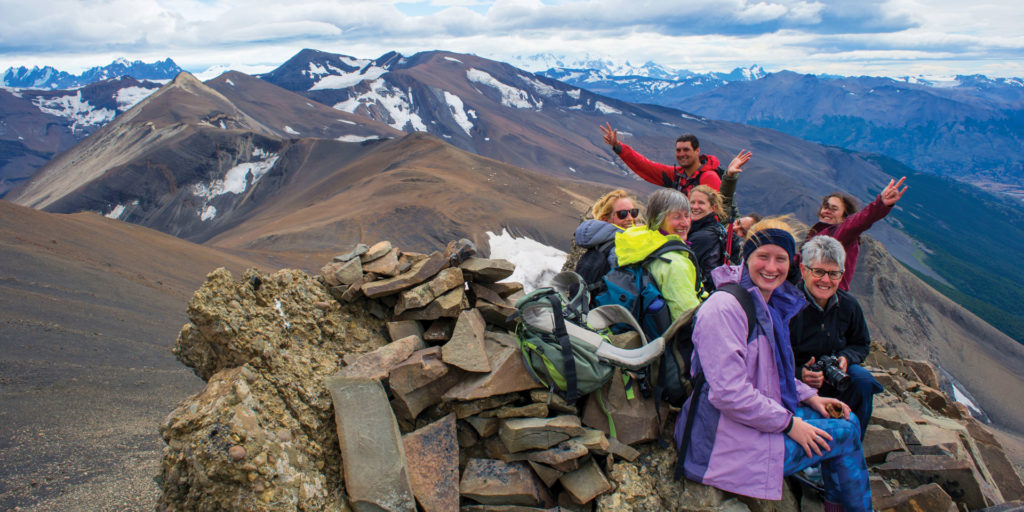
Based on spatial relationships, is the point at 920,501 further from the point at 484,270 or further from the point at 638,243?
the point at 484,270

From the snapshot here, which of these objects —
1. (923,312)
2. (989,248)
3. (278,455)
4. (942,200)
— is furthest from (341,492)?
(942,200)

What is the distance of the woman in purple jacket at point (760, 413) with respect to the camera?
340 centimetres

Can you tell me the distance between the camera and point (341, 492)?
146 inches

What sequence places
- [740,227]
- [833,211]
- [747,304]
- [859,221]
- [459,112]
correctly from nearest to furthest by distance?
[747,304]
[859,221]
[833,211]
[740,227]
[459,112]

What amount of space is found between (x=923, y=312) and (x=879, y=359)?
→ 5076cm

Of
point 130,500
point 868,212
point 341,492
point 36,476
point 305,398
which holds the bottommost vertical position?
point 36,476

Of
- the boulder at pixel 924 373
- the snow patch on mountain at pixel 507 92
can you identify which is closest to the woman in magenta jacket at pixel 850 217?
the boulder at pixel 924 373

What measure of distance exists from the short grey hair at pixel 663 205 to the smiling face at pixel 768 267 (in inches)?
35.9

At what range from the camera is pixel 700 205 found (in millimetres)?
5266

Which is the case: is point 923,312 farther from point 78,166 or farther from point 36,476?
point 78,166

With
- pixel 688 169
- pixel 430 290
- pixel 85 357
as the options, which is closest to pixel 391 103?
pixel 85 357

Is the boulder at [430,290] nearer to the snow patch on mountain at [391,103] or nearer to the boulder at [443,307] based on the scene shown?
the boulder at [443,307]

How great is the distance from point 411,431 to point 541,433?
1048 mm

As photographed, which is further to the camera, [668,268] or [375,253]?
[375,253]
